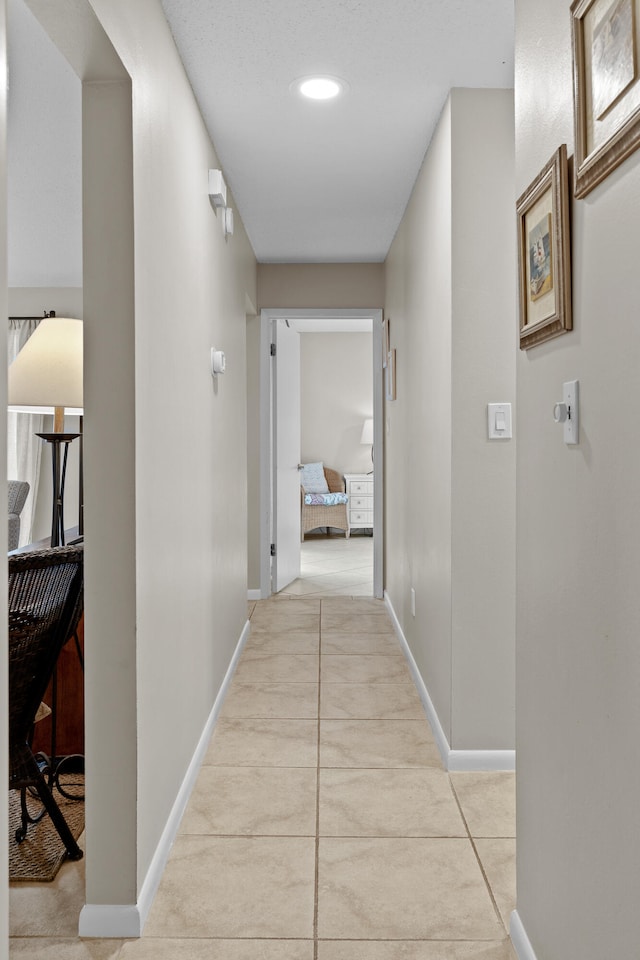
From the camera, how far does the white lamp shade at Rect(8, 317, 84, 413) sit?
2533mm

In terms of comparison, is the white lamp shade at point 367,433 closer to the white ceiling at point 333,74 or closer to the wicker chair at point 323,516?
the wicker chair at point 323,516

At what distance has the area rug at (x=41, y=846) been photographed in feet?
6.47

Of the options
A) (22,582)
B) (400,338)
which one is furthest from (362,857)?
(400,338)

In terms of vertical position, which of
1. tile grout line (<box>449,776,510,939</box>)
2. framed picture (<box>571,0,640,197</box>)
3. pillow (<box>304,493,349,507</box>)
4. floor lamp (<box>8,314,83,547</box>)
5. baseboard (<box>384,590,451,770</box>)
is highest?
framed picture (<box>571,0,640,197</box>)

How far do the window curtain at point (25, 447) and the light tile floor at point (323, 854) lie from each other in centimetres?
414

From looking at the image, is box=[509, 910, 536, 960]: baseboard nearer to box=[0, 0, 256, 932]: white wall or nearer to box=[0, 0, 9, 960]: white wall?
box=[0, 0, 256, 932]: white wall

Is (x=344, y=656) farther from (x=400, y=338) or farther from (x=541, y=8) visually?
(x=541, y=8)

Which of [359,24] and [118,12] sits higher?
[359,24]

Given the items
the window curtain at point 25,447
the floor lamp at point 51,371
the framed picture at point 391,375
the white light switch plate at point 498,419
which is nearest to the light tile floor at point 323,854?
the floor lamp at point 51,371

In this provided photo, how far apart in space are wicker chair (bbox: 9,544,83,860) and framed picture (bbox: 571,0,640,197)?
1.41 metres

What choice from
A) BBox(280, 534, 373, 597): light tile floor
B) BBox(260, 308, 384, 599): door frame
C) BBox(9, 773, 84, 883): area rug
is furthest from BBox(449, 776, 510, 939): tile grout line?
BBox(280, 534, 373, 597): light tile floor

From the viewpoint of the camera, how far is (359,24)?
2.20 meters

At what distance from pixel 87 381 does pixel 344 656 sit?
263 cm

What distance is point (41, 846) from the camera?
2.10 meters
